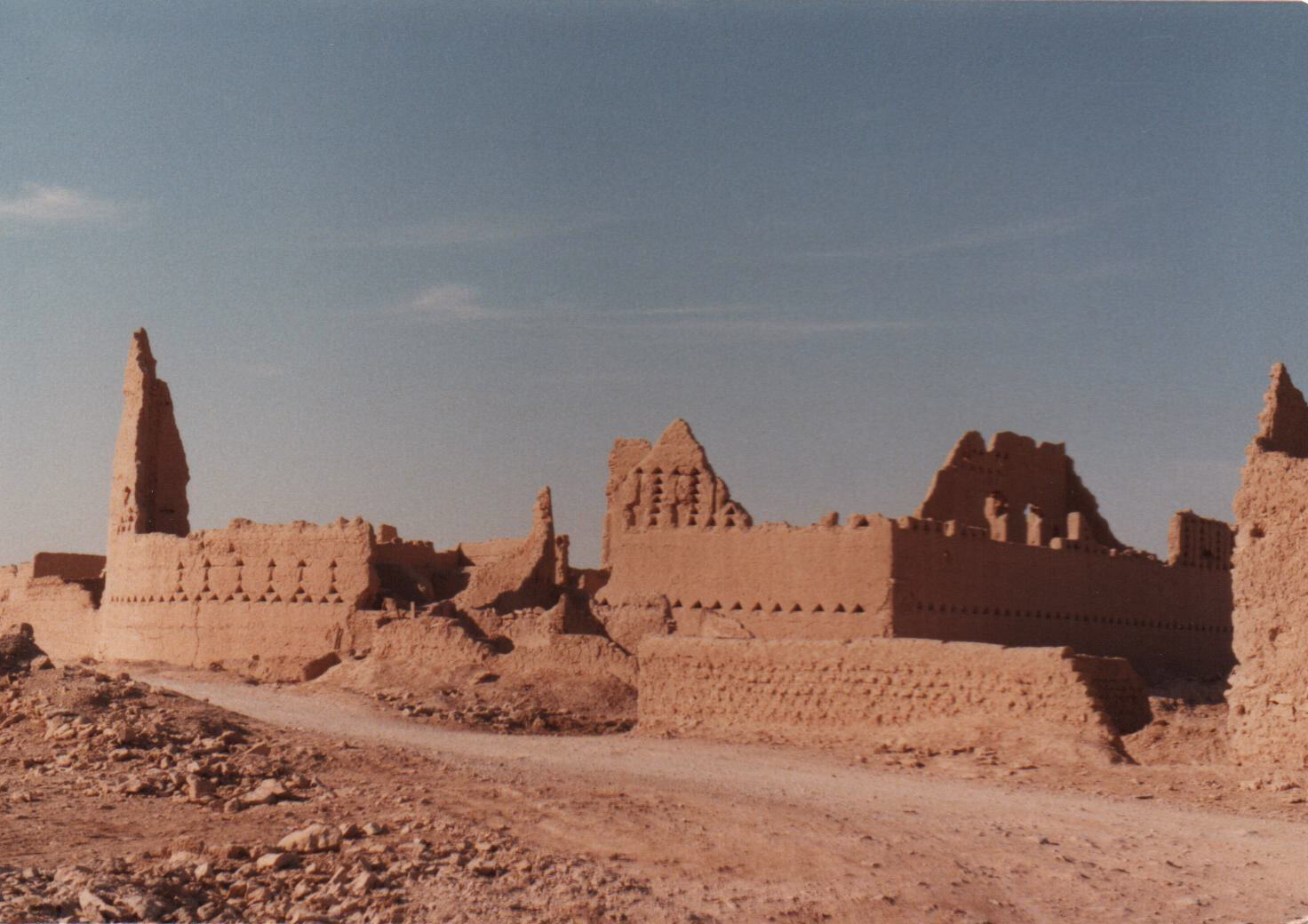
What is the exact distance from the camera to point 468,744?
15.2 metres

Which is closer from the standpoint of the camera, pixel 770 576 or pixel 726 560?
pixel 770 576

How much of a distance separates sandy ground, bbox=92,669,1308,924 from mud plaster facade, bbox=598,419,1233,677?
4.55m

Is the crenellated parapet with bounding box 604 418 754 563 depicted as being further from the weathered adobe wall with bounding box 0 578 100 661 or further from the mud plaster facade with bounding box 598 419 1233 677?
the weathered adobe wall with bounding box 0 578 100 661

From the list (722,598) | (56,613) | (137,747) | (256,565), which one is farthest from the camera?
(56,613)

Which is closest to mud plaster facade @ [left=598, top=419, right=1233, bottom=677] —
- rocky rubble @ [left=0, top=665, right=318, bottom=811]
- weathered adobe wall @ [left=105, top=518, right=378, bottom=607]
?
weathered adobe wall @ [left=105, top=518, right=378, bottom=607]

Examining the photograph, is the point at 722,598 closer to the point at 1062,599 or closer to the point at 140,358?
the point at 1062,599

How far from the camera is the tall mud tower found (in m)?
27.6

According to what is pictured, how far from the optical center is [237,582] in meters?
24.4

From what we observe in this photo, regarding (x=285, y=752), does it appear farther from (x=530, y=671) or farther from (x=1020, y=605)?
(x=1020, y=605)

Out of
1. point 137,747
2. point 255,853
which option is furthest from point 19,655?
point 255,853

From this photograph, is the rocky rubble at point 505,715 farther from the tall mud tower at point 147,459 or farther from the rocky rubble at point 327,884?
the tall mud tower at point 147,459

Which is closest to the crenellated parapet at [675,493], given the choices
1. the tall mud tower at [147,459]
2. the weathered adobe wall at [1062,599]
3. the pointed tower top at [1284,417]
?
the weathered adobe wall at [1062,599]

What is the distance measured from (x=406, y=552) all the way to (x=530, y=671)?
27.3 ft

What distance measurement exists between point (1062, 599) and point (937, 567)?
9.90ft
